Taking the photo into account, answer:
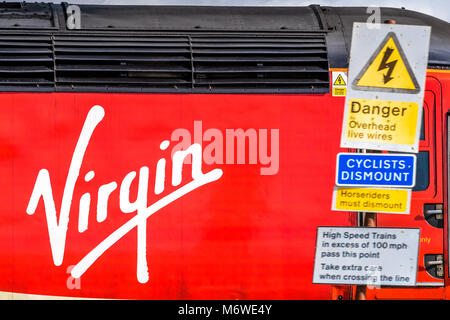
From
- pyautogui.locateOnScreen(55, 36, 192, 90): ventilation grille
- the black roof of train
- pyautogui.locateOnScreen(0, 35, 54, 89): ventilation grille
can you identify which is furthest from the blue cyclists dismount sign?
pyautogui.locateOnScreen(0, 35, 54, 89): ventilation grille

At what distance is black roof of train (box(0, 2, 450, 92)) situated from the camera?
758 centimetres

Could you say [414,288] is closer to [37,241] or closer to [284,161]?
[284,161]

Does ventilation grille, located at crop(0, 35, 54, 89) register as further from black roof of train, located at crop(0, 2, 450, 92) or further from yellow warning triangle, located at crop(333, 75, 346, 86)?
yellow warning triangle, located at crop(333, 75, 346, 86)

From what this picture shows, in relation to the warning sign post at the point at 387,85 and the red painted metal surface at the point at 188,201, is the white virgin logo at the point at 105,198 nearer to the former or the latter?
the red painted metal surface at the point at 188,201

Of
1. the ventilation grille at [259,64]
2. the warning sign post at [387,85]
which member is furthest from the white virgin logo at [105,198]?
the warning sign post at [387,85]

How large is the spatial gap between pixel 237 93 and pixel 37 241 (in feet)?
7.16

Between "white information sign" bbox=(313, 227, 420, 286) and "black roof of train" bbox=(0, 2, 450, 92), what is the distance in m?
2.25

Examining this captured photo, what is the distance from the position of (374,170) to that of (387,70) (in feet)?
2.26

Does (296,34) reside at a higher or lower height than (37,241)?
higher

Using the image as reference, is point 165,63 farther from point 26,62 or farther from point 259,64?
point 26,62

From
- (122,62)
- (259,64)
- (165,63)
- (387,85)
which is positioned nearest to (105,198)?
(122,62)

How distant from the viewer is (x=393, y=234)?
575 centimetres
